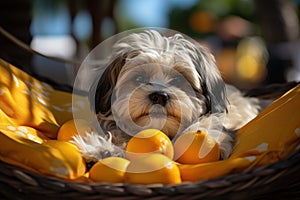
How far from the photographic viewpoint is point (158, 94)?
Result: 293 centimetres

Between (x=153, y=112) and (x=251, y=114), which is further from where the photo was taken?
(x=251, y=114)

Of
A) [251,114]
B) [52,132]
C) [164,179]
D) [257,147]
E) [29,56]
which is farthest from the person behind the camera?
[29,56]

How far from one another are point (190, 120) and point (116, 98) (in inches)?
15.4

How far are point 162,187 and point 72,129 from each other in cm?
94

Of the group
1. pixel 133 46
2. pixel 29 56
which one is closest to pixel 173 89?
pixel 133 46

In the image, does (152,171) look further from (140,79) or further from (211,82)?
(211,82)

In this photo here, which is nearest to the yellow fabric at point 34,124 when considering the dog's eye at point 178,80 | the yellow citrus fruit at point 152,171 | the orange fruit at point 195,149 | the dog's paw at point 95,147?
the dog's paw at point 95,147

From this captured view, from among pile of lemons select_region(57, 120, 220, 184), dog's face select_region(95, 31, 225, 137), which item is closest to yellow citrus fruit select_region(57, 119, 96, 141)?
pile of lemons select_region(57, 120, 220, 184)

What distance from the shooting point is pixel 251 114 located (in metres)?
3.63

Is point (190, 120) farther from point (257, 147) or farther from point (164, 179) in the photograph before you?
point (164, 179)

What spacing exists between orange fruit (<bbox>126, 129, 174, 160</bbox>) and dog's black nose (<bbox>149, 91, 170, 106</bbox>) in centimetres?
27

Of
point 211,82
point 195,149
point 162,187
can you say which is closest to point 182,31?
point 211,82

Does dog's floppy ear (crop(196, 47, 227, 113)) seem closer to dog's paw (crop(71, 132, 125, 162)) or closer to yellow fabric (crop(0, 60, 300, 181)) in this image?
yellow fabric (crop(0, 60, 300, 181))

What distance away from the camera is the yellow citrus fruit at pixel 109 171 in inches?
93.1
